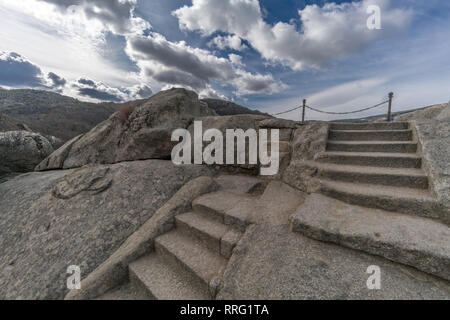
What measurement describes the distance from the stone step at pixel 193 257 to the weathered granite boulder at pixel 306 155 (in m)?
1.87

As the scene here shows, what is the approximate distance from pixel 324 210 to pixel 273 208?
0.69 metres

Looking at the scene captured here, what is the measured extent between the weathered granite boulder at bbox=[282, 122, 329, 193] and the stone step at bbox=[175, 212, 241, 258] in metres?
1.52

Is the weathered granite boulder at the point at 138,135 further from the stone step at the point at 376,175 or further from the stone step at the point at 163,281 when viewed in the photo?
the stone step at the point at 376,175

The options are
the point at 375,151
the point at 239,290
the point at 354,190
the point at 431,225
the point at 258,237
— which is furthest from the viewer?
the point at 375,151

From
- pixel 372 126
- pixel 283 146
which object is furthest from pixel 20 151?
pixel 372 126

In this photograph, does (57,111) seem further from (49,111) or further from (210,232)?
(210,232)

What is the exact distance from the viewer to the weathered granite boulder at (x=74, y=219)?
261 centimetres

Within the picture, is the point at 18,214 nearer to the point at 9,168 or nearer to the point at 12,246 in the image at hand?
the point at 12,246

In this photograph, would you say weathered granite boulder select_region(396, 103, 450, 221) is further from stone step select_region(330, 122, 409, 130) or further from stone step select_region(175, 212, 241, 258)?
stone step select_region(175, 212, 241, 258)

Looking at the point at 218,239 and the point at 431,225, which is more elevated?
the point at 431,225

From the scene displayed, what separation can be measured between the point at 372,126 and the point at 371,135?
0.47 m

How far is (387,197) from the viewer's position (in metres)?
2.22

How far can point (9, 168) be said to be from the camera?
6.55 m

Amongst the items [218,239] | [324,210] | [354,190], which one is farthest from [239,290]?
[354,190]
